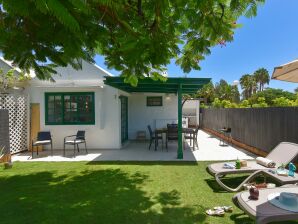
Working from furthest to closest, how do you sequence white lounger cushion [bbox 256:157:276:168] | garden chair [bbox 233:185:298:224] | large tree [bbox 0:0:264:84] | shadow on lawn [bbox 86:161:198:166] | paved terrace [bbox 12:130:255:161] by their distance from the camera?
paved terrace [bbox 12:130:255:161], shadow on lawn [bbox 86:161:198:166], white lounger cushion [bbox 256:157:276:168], garden chair [bbox 233:185:298:224], large tree [bbox 0:0:264:84]

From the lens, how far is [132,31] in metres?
4.14

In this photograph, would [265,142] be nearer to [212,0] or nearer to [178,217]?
[178,217]

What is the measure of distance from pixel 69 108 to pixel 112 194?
7558 mm

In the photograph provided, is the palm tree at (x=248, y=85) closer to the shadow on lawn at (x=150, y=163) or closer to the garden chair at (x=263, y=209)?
the shadow on lawn at (x=150, y=163)

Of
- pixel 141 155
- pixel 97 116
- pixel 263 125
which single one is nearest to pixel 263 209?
pixel 263 125

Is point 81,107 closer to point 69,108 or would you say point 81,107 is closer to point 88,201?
point 69,108

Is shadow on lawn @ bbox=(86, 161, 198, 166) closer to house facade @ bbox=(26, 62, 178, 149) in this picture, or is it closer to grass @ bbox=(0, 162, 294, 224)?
grass @ bbox=(0, 162, 294, 224)

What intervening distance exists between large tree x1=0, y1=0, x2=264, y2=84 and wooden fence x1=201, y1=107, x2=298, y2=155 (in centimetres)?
506

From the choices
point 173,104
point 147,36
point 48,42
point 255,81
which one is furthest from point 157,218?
point 255,81

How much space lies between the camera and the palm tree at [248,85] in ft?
186

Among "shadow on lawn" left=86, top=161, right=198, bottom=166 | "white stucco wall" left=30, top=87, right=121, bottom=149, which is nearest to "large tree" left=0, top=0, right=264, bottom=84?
"shadow on lawn" left=86, top=161, right=198, bottom=166

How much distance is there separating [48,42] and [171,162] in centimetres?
660

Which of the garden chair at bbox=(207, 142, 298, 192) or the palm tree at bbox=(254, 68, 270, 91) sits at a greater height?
the palm tree at bbox=(254, 68, 270, 91)

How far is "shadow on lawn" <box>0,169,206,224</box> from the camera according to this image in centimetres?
461
